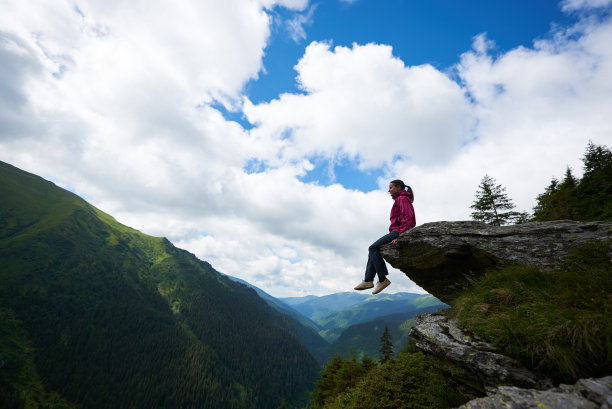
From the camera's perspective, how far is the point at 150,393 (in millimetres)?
154000

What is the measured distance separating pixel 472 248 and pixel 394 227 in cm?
300

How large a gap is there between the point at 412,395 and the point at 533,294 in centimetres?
593

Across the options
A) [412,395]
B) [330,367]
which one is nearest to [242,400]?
[330,367]

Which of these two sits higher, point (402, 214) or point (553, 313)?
point (402, 214)

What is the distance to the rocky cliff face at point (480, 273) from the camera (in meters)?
4.45

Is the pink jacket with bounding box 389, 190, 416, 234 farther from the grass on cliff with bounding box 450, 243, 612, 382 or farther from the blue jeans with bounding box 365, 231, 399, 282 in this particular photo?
the grass on cliff with bounding box 450, 243, 612, 382

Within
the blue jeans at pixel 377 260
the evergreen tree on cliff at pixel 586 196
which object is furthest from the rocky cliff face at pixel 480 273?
the evergreen tree on cliff at pixel 586 196

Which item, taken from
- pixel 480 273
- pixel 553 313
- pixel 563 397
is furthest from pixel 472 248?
pixel 563 397

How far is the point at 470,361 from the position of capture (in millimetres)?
6223

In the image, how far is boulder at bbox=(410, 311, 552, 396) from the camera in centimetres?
538

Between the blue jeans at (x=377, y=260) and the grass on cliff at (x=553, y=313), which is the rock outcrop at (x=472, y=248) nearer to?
the blue jeans at (x=377, y=260)

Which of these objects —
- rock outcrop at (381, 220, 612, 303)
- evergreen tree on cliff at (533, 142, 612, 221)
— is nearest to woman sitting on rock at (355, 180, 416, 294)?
rock outcrop at (381, 220, 612, 303)

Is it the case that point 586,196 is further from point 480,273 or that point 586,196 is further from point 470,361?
point 470,361

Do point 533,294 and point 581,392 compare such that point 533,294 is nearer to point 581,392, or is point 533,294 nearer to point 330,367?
point 581,392
